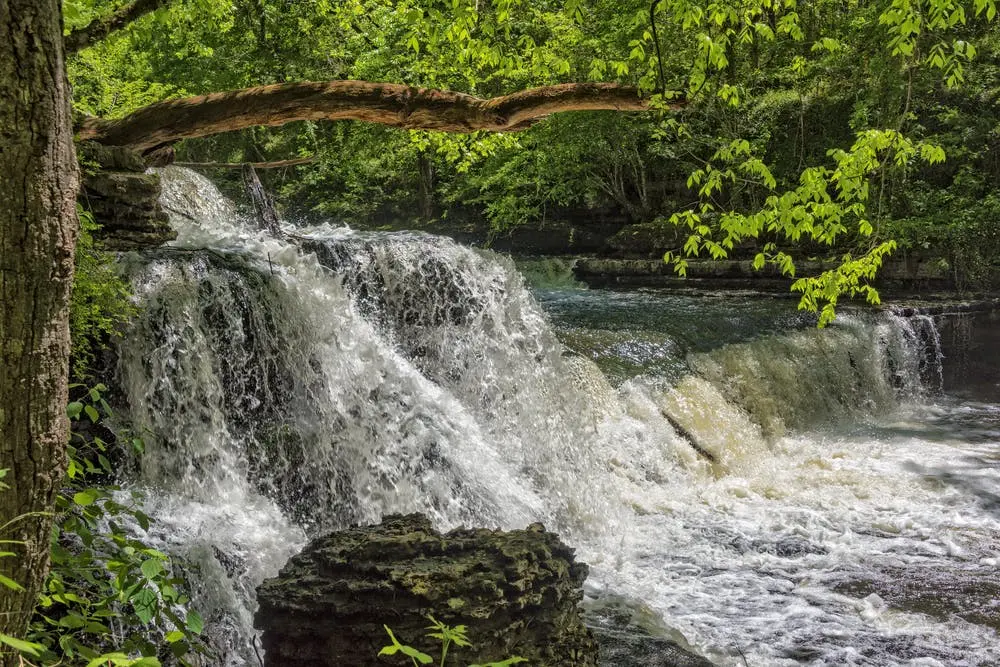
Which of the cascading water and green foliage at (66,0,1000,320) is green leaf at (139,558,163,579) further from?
green foliage at (66,0,1000,320)

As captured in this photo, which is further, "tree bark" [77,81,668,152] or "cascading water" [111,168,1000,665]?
"cascading water" [111,168,1000,665]

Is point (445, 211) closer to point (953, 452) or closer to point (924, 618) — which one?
point (953, 452)

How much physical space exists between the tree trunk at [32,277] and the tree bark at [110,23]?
253 centimetres

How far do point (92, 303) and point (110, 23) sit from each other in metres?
1.53

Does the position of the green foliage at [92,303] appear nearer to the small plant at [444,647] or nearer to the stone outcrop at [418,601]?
the stone outcrop at [418,601]

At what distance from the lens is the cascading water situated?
4.60 metres

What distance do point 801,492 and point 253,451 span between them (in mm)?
4988

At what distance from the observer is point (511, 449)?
264 inches

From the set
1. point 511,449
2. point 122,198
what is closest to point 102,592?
point 122,198

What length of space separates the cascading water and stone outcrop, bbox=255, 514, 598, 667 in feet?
2.84

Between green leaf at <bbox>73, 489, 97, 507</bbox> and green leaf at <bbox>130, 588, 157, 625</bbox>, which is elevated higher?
green leaf at <bbox>73, 489, 97, 507</bbox>

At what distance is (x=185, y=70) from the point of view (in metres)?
14.4

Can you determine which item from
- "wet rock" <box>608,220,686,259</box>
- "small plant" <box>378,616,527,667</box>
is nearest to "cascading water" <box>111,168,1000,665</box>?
"small plant" <box>378,616,527,667</box>

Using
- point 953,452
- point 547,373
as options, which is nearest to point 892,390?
point 953,452
